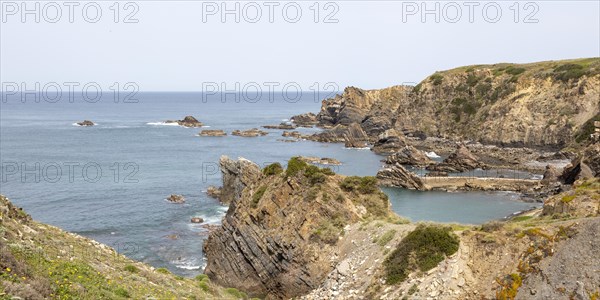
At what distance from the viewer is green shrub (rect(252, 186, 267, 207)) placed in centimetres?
3838

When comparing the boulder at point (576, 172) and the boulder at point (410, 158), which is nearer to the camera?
the boulder at point (576, 172)

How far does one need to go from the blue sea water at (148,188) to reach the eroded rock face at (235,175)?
2.19 meters

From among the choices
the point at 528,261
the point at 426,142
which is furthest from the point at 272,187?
the point at 426,142

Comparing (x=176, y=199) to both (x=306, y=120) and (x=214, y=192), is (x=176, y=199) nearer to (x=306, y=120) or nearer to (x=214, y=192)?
(x=214, y=192)

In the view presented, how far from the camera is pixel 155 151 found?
111688mm

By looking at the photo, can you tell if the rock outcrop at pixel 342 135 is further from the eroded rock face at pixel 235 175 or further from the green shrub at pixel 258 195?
the green shrub at pixel 258 195

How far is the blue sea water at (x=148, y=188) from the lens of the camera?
2052 inches

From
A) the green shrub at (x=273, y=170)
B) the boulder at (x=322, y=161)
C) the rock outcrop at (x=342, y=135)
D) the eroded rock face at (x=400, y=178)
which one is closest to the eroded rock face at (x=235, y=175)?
the green shrub at (x=273, y=170)

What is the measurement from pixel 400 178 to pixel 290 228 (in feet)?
150

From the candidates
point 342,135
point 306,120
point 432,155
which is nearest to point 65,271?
point 432,155

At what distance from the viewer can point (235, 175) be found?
6375 cm

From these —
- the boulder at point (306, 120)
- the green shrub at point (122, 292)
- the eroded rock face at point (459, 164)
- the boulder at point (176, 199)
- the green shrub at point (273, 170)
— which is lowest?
the boulder at point (176, 199)

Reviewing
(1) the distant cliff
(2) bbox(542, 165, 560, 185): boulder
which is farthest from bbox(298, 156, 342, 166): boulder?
(1) the distant cliff

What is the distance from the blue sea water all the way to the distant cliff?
89.8 feet
